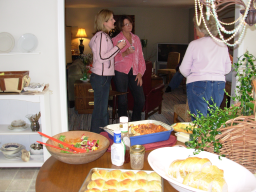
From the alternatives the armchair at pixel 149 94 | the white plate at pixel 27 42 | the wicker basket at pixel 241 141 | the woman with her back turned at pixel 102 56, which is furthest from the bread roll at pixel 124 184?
the armchair at pixel 149 94

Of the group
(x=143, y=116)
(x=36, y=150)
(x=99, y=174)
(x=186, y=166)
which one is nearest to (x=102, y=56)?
(x=36, y=150)

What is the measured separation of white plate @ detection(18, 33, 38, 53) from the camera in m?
2.47

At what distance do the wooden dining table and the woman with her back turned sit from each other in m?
1.44

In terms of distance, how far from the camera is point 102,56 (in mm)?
2596

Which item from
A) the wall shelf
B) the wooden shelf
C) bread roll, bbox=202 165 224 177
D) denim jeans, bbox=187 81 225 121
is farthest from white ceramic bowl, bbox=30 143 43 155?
bread roll, bbox=202 165 224 177

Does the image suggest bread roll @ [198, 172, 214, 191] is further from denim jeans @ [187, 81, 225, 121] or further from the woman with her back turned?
the woman with her back turned

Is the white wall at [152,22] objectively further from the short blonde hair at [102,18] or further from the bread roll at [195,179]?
the bread roll at [195,179]

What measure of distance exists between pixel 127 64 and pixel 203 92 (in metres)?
1.14

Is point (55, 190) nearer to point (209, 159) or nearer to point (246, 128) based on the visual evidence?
point (209, 159)

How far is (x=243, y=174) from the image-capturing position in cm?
93

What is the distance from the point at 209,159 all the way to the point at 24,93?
180 cm

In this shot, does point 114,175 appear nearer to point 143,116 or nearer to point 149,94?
point 149,94

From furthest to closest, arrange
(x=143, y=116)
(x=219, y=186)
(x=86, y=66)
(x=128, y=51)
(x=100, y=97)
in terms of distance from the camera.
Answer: (x=86, y=66)
(x=143, y=116)
(x=128, y=51)
(x=100, y=97)
(x=219, y=186)

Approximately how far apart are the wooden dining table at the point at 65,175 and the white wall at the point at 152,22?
8.11m
